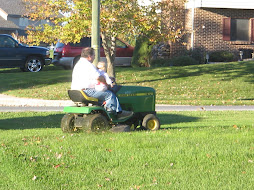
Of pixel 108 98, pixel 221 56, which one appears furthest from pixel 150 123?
pixel 221 56

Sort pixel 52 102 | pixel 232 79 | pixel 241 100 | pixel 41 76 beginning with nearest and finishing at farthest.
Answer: pixel 52 102, pixel 241 100, pixel 232 79, pixel 41 76

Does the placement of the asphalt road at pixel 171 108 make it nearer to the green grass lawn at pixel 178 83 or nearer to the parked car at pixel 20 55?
the green grass lawn at pixel 178 83

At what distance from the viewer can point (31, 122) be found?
12711mm

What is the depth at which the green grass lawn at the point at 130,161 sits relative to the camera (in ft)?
20.0

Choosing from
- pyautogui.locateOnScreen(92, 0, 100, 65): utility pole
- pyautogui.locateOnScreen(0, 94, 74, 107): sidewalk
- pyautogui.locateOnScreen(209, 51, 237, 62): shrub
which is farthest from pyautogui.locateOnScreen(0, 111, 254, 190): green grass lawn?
pyautogui.locateOnScreen(209, 51, 237, 62): shrub

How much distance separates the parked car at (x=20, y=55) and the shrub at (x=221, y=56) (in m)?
9.87

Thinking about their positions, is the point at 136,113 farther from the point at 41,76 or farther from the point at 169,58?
the point at 169,58

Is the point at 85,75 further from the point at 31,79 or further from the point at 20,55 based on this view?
the point at 20,55

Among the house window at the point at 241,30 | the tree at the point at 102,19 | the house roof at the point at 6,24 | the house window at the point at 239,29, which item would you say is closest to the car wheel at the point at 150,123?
the tree at the point at 102,19

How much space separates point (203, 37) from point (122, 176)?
26.1 meters

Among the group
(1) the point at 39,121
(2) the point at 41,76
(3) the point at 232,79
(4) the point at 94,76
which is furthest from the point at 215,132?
(2) the point at 41,76

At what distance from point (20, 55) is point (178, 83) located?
9009 millimetres

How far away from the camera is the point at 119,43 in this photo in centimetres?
3033

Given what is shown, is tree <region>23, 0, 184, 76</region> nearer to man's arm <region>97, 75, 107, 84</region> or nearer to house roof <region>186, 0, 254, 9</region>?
house roof <region>186, 0, 254, 9</region>
